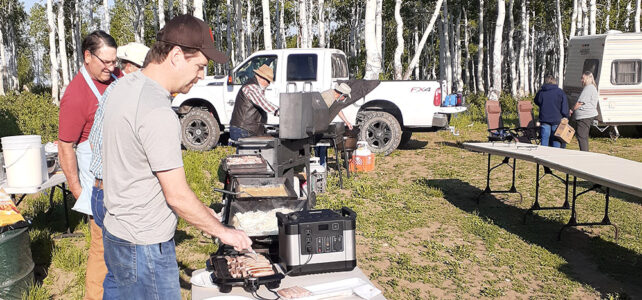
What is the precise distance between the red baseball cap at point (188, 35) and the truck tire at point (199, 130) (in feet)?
33.1

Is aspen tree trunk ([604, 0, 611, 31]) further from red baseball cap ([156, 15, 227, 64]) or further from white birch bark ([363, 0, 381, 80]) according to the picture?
red baseball cap ([156, 15, 227, 64])

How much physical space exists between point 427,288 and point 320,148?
13.7 feet

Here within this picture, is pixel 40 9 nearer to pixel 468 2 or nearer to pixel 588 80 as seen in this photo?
pixel 468 2

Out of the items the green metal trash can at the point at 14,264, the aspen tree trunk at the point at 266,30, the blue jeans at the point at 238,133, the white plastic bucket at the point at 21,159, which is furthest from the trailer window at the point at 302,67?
the aspen tree trunk at the point at 266,30

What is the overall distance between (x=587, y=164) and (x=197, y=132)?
8571 mm

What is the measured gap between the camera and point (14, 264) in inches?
174

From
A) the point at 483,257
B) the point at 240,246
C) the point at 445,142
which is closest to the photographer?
the point at 240,246

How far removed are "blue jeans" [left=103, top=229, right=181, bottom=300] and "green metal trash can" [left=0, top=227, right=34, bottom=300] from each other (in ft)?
8.04

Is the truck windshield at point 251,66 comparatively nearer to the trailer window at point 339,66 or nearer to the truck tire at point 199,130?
the truck tire at point 199,130

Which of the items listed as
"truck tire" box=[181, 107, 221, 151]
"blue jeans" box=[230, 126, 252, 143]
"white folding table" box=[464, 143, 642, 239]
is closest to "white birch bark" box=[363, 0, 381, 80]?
"truck tire" box=[181, 107, 221, 151]

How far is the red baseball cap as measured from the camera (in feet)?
7.52

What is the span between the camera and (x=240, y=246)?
2.51 m

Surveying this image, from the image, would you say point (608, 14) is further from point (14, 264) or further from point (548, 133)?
point (14, 264)

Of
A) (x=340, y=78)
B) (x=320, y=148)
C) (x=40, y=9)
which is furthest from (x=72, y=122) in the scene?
(x=40, y=9)
